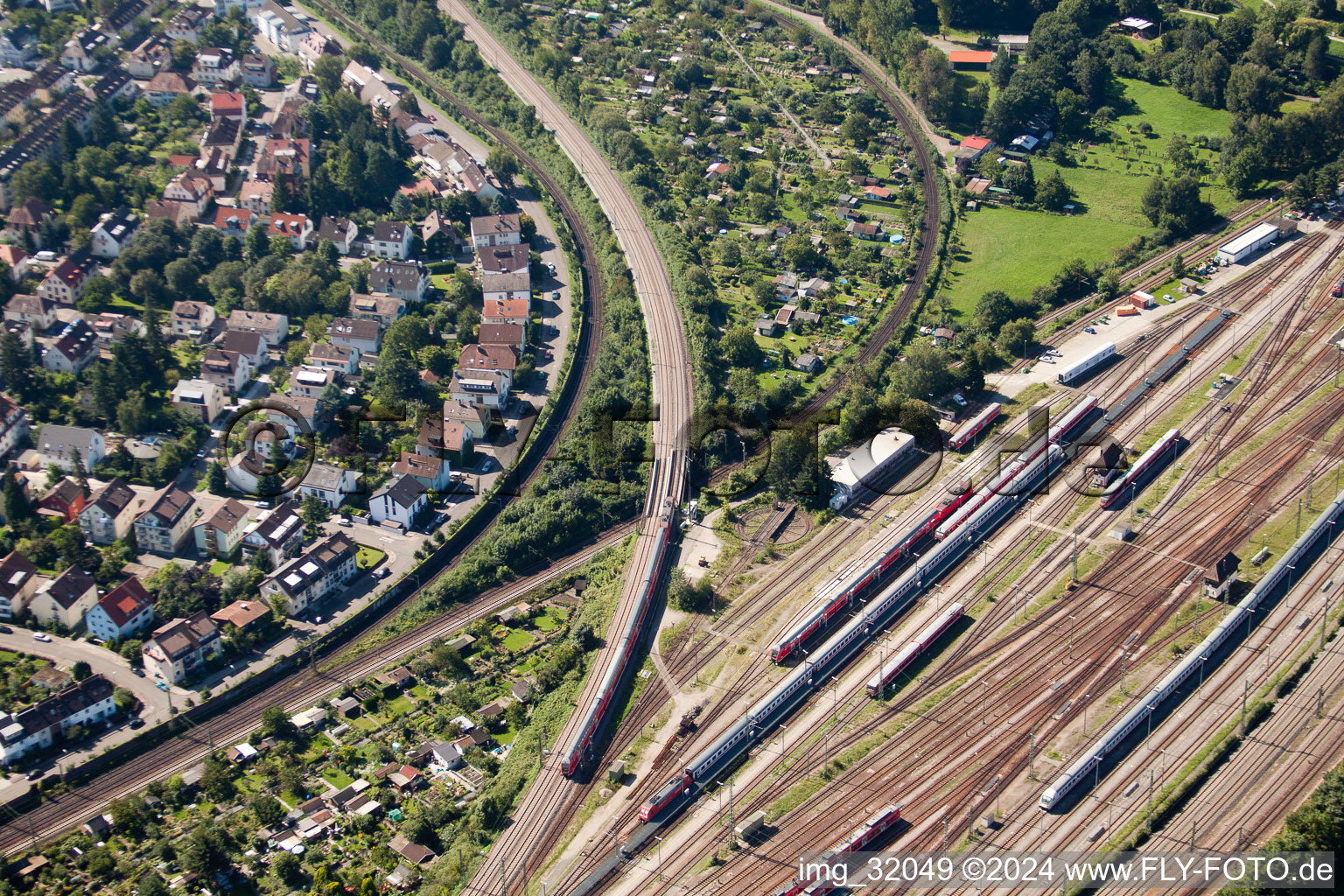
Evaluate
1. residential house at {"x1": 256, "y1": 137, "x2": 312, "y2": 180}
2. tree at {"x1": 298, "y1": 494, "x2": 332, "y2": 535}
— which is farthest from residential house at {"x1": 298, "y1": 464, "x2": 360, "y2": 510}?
residential house at {"x1": 256, "y1": 137, "x2": 312, "y2": 180}

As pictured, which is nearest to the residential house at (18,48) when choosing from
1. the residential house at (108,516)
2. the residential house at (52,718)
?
the residential house at (108,516)

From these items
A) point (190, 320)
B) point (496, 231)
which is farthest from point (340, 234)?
point (190, 320)

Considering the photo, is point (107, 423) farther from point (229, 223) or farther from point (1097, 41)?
point (1097, 41)

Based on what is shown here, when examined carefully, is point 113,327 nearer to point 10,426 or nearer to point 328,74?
point 10,426

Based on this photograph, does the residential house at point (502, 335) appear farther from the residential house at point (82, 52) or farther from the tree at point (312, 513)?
the residential house at point (82, 52)

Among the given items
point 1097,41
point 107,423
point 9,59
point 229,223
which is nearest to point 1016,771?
point 107,423

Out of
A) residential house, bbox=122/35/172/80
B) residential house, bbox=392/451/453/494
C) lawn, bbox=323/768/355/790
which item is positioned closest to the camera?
lawn, bbox=323/768/355/790

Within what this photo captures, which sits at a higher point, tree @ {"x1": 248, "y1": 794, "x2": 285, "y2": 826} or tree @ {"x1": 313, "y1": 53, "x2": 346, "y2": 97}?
tree @ {"x1": 313, "y1": 53, "x2": 346, "y2": 97}

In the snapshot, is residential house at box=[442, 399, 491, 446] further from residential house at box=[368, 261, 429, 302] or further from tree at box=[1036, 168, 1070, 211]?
tree at box=[1036, 168, 1070, 211]
